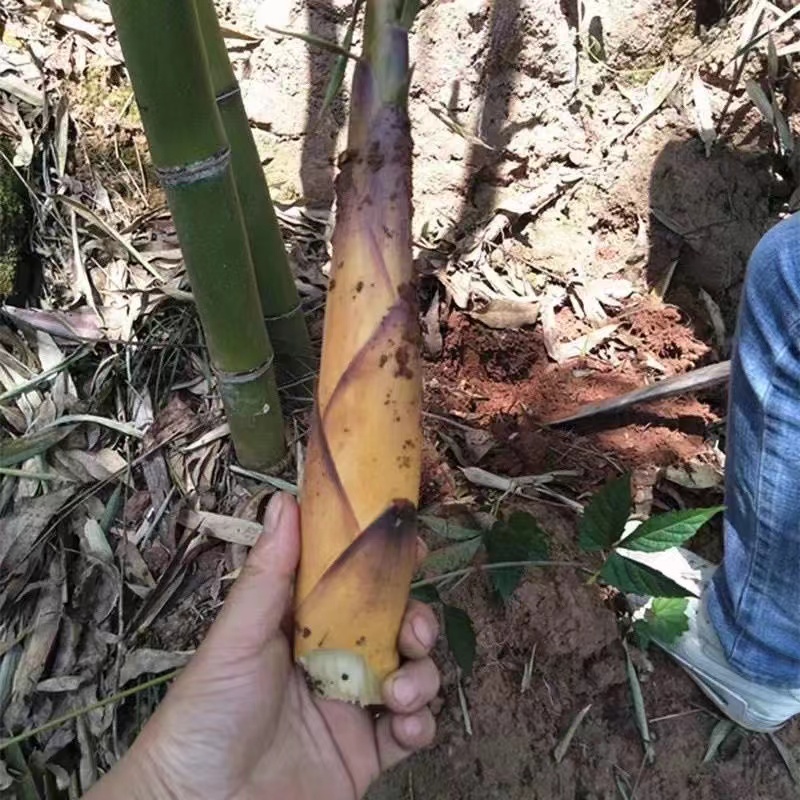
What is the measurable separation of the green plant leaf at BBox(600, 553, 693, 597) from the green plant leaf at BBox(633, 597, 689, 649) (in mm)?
246

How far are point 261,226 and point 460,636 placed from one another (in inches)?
24.0

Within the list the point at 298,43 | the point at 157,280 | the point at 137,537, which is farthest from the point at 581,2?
A: the point at 137,537

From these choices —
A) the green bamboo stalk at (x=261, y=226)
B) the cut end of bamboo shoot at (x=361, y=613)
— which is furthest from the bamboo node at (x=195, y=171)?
the cut end of bamboo shoot at (x=361, y=613)

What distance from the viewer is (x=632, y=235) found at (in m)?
1.67

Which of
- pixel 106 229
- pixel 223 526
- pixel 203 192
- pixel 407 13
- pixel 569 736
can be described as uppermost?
pixel 407 13

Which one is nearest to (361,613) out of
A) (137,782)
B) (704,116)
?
(137,782)

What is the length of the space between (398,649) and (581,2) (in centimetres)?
125

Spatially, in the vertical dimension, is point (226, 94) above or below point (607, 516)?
above

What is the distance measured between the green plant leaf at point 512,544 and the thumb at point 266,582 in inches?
12.3

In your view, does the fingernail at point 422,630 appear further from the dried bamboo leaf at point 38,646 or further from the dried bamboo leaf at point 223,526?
the dried bamboo leaf at point 38,646

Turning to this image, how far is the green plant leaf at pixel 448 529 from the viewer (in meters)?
1.19

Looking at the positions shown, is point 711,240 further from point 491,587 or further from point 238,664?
point 238,664

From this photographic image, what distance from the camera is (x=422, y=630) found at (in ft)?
3.00

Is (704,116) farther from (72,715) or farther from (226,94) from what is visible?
(72,715)
